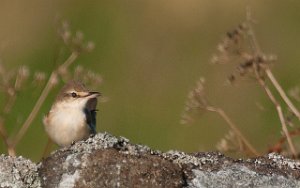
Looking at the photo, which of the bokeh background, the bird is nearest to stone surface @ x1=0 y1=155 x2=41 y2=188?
the bird

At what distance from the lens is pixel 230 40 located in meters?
8.36

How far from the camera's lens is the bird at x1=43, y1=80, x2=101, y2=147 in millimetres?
8008

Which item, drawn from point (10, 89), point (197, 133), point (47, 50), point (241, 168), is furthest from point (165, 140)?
point (241, 168)

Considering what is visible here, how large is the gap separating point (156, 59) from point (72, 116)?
5839 millimetres

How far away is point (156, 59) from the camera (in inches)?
553

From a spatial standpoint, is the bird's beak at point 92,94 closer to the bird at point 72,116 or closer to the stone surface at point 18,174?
the bird at point 72,116

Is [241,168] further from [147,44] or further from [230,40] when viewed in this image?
[147,44]

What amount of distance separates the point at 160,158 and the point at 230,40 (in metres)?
3.20

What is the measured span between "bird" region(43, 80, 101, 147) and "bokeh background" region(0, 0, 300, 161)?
7.35 feet

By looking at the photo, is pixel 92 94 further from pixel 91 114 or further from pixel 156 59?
pixel 156 59

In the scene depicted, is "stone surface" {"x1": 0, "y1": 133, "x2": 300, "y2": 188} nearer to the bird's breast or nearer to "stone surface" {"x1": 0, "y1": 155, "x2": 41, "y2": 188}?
"stone surface" {"x1": 0, "y1": 155, "x2": 41, "y2": 188}

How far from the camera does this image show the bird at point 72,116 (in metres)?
8.01

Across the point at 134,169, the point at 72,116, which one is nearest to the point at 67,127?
the point at 72,116

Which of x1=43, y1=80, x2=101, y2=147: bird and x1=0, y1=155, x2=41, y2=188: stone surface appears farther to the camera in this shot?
x1=43, y1=80, x2=101, y2=147: bird
